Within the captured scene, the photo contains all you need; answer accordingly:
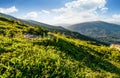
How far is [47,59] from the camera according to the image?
1650 cm

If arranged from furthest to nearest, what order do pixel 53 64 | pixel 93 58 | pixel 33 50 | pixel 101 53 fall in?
1. pixel 101 53
2. pixel 93 58
3. pixel 33 50
4. pixel 53 64

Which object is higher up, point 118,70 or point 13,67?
point 13,67

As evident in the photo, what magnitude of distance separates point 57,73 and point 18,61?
106 inches

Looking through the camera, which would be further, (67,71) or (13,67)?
(67,71)

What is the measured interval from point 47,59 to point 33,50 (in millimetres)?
1837

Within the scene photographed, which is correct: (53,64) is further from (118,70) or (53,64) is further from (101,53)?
(101,53)

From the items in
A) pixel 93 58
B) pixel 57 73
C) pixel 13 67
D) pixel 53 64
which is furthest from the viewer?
pixel 93 58

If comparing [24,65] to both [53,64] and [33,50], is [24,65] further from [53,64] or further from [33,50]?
[33,50]

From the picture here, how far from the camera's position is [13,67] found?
1397cm

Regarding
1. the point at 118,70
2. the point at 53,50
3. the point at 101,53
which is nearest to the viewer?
the point at 53,50

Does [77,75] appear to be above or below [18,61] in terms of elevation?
below

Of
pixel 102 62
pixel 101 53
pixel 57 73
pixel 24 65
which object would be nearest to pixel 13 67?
pixel 24 65

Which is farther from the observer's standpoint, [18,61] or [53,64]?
[53,64]

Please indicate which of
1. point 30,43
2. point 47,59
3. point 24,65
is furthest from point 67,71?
point 30,43
